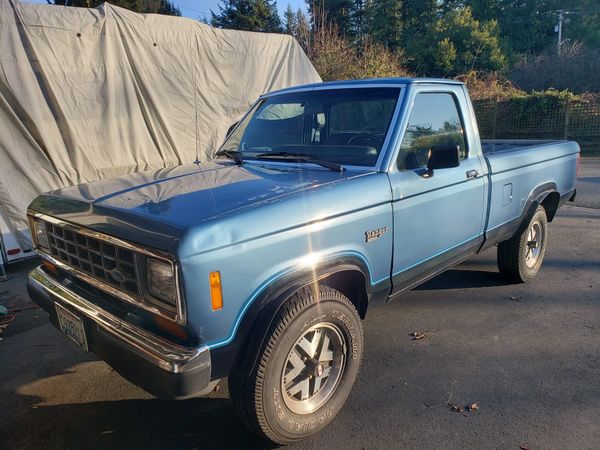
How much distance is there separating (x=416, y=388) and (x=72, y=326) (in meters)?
2.23

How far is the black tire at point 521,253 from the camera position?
15.3 ft

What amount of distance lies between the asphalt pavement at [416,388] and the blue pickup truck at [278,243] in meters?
0.44

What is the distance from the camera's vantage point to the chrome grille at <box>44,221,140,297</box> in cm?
228

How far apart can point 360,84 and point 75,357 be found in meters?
3.16

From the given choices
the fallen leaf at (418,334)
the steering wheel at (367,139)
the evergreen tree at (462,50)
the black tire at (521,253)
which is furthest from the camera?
the evergreen tree at (462,50)

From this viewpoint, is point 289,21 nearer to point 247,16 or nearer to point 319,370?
point 247,16

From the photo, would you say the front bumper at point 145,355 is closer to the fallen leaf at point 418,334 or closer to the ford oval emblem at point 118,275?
the ford oval emblem at point 118,275

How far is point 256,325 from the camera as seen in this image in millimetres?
2285

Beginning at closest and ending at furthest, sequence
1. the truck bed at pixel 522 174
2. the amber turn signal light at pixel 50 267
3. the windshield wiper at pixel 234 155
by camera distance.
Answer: the amber turn signal light at pixel 50 267 → the windshield wiper at pixel 234 155 → the truck bed at pixel 522 174

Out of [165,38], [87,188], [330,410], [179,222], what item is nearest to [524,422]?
[330,410]

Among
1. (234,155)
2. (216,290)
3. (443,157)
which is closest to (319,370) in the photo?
(216,290)

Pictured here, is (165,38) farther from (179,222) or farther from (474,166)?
(179,222)

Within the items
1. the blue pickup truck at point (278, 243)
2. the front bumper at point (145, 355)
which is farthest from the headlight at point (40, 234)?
the front bumper at point (145, 355)

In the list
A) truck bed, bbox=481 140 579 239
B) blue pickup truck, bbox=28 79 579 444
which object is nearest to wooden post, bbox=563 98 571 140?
truck bed, bbox=481 140 579 239
